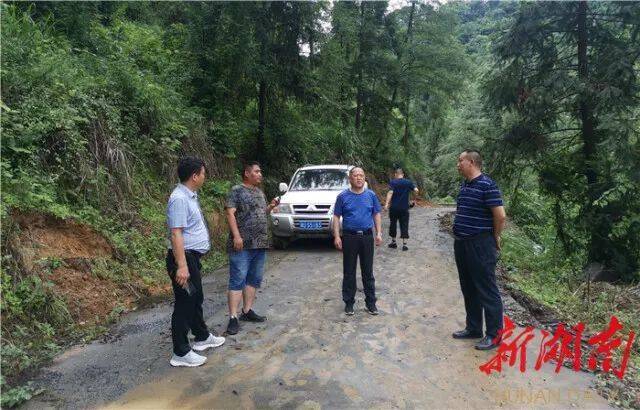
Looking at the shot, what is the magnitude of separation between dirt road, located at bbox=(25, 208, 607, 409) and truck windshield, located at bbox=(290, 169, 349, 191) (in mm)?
4290

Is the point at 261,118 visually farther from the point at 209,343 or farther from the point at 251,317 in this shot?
the point at 209,343

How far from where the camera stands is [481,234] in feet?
15.7

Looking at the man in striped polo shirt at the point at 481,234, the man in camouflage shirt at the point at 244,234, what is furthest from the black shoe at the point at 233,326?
the man in striped polo shirt at the point at 481,234

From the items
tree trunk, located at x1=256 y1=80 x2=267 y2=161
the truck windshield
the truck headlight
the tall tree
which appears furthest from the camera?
tree trunk, located at x1=256 y1=80 x2=267 y2=161

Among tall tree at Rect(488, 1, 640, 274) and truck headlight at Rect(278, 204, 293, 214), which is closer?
tall tree at Rect(488, 1, 640, 274)

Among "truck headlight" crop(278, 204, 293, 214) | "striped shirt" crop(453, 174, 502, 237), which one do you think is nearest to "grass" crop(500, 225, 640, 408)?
"striped shirt" crop(453, 174, 502, 237)

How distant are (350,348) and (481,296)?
1.51m

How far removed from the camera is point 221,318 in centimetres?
575

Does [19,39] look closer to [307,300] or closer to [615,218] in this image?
[307,300]

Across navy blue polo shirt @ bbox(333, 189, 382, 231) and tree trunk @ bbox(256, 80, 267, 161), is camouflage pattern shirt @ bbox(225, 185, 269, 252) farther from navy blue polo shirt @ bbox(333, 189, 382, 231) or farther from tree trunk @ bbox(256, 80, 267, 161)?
tree trunk @ bbox(256, 80, 267, 161)

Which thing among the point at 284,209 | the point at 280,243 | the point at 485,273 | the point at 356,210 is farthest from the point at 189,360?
the point at 280,243

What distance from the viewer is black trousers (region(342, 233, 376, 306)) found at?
5.70 metres

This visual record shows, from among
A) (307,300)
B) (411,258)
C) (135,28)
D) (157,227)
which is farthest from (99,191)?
(135,28)

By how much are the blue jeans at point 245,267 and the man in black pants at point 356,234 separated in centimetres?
101
